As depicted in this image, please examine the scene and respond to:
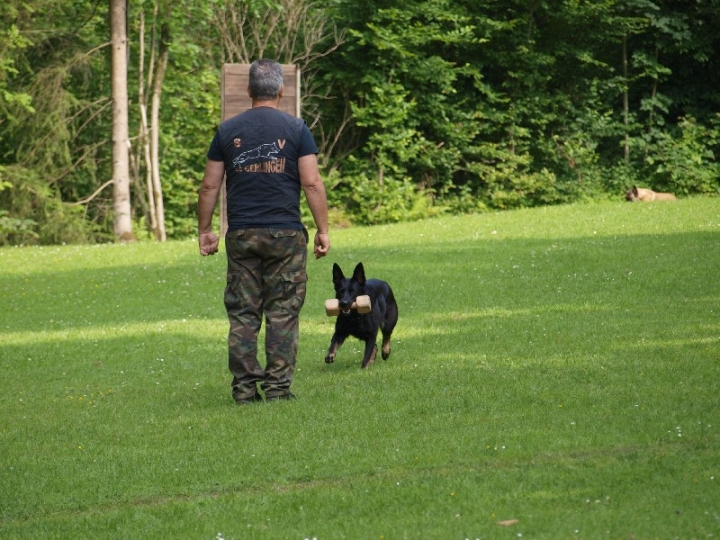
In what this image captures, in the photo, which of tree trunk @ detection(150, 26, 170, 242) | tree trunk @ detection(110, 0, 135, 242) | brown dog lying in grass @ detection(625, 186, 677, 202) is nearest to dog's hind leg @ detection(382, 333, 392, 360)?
tree trunk @ detection(110, 0, 135, 242)

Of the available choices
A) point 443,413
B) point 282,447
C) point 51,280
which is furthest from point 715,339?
point 51,280

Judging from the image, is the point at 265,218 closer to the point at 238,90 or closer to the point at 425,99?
the point at 238,90

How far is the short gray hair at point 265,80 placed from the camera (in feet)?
26.4

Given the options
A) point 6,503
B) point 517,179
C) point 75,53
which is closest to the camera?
point 6,503

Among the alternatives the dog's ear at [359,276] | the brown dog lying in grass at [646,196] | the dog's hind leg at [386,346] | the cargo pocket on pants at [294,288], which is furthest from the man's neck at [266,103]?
the brown dog lying in grass at [646,196]

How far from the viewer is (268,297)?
8.25m

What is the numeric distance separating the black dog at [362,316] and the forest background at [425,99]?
19628 mm

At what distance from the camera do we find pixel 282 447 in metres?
6.73

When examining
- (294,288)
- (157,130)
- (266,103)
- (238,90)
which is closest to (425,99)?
(157,130)

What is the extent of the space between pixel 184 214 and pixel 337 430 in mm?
26199

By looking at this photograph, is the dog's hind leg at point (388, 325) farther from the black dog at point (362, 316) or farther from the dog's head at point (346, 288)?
the dog's head at point (346, 288)

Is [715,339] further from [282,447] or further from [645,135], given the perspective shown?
[645,135]

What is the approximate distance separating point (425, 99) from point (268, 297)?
80.5 ft

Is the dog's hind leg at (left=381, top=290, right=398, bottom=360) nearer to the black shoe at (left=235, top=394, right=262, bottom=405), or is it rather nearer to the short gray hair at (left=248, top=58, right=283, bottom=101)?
the black shoe at (left=235, top=394, right=262, bottom=405)
